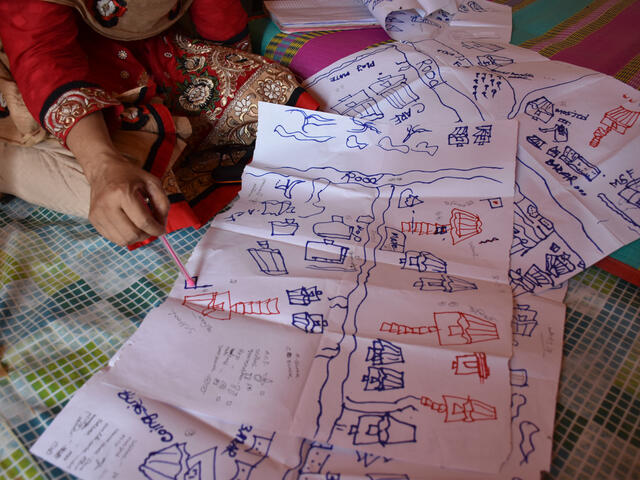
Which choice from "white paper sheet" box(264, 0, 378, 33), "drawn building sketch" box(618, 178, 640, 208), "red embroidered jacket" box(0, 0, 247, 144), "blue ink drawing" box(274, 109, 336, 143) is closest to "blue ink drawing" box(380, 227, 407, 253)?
"blue ink drawing" box(274, 109, 336, 143)

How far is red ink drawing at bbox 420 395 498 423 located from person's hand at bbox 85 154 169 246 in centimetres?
38

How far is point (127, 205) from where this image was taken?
0.54 metres

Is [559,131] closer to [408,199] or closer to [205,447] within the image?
[408,199]

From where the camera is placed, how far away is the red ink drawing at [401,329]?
1.85 ft

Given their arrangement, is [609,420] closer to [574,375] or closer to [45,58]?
[574,375]

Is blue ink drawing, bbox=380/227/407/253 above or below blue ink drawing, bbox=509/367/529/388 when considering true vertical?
above

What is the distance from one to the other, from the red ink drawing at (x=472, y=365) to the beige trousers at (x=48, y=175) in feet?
2.11

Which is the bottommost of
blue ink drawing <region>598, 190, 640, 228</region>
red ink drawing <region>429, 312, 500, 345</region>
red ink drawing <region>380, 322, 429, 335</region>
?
red ink drawing <region>380, 322, 429, 335</region>

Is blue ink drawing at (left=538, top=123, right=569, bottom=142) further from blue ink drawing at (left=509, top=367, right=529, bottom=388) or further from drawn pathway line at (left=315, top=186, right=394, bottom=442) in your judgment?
A: blue ink drawing at (left=509, top=367, right=529, bottom=388)

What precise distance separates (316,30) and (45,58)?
0.58 metres

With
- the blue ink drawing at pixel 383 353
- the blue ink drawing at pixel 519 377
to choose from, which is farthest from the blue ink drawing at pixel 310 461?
the blue ink drawing at pixel 519 377

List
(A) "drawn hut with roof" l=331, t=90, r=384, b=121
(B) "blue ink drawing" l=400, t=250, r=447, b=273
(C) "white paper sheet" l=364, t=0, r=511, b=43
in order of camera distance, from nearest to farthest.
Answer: (B) "blue ink drawing" l=400, t=250, r=447, b=273
(A) "drawn hut with roof" l=331, t=90, r=384, b=121
(C) "white paper sheet" l=364, t=0, r=511, b=43

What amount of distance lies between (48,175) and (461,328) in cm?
71

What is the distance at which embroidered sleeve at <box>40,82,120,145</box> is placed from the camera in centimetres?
67
